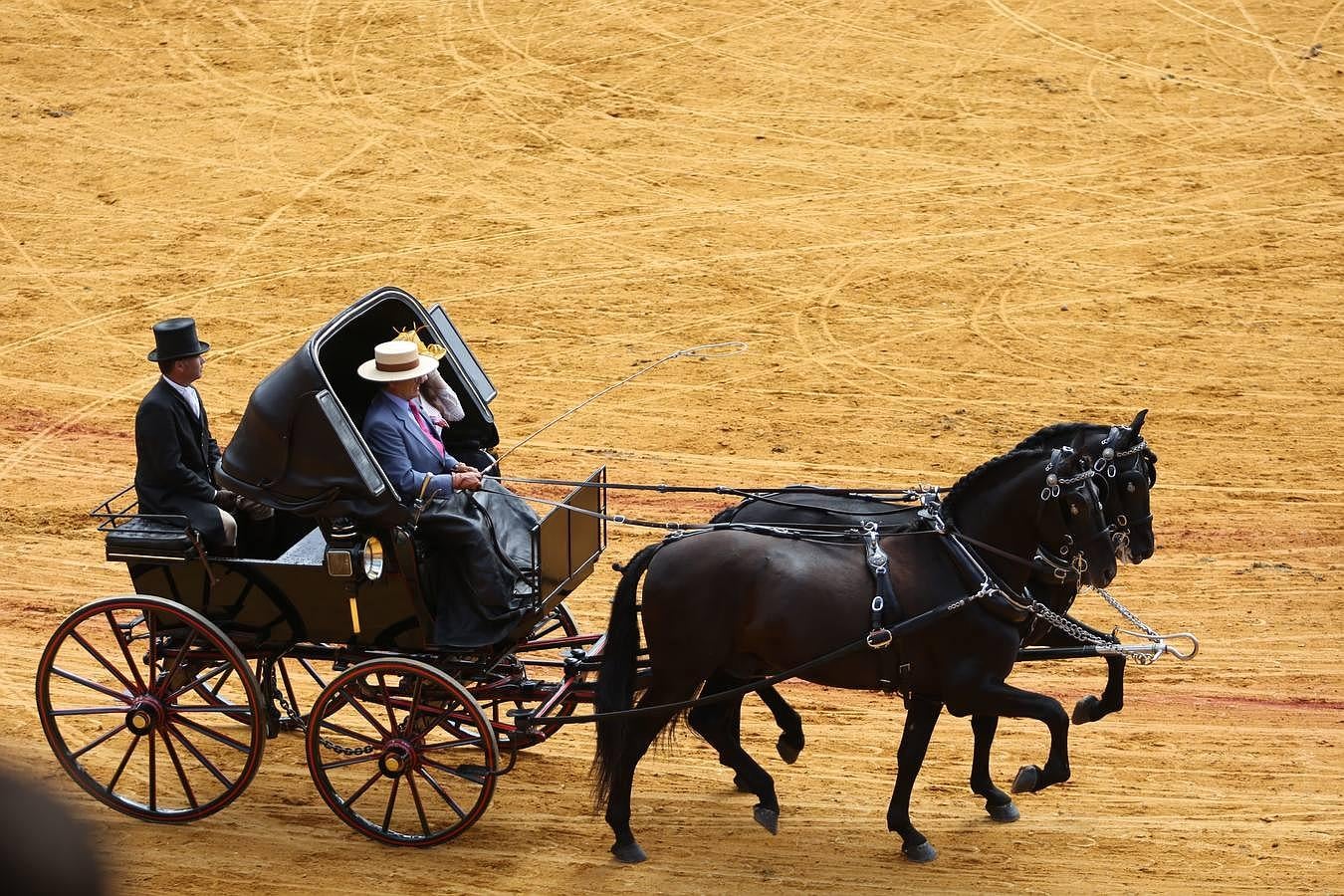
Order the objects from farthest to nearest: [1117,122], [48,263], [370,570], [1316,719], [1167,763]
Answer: [1117,122], [48,263], [1316,719], [1167,763], [370,570]

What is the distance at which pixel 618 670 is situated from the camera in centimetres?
691

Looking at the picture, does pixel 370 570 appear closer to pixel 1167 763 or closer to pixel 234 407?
pixel 1167 763

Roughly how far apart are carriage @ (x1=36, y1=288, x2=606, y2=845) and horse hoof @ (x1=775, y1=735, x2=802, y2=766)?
109 cm

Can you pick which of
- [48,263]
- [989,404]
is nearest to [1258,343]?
[989,404]

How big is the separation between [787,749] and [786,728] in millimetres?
108

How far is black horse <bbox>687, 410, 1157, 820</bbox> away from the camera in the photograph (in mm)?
6508

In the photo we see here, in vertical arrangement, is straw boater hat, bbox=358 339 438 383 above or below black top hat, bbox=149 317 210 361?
below

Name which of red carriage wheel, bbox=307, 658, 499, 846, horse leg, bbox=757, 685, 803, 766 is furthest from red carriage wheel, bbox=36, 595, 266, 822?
horse leg, bbox=757, 685, 803, 766

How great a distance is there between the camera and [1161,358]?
13.7 meters

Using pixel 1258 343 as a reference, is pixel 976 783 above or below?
below

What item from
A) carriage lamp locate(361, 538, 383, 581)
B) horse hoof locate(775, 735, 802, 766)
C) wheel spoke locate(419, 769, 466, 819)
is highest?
carriage lamp locate(361, 538, 383, 581)

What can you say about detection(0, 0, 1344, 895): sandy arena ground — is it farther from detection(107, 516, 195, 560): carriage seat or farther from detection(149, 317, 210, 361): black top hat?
detection(149, 317, 210, 361): black top hat

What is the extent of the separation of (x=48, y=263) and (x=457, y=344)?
944cm

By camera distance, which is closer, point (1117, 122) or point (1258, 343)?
point (1258, 343)
